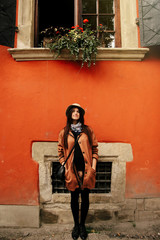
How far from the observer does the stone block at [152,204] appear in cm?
286

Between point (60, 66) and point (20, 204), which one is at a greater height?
point (60, 66)

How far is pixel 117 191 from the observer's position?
2857mm

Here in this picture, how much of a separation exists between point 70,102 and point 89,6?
2.06 metres

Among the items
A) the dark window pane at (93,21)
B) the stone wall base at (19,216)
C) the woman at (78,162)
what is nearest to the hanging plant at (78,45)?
the dark window pane at (93,21)

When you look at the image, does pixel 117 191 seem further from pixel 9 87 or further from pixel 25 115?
pixel 9 87

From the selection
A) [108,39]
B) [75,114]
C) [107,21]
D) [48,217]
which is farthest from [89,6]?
[48,217]

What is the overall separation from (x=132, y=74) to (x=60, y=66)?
4.26ft

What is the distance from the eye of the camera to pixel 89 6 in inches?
129

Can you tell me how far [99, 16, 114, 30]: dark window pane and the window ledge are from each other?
0.76m

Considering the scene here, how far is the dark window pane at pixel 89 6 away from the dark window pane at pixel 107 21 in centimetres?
24

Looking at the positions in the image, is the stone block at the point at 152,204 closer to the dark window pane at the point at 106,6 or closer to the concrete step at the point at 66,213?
the concrete step at the point at 66,213

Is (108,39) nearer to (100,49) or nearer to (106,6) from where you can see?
(100,49)

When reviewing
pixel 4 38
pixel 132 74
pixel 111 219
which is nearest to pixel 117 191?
pixel 111 219

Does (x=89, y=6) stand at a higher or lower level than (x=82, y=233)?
higher
